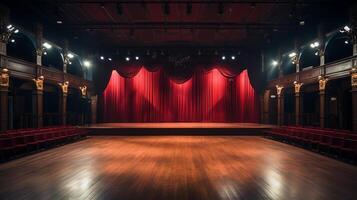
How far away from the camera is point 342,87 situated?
17578 millimetres

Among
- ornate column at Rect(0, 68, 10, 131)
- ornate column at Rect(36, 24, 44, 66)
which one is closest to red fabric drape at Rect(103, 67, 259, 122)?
ornate column at Rect(36, 24, 44, 66)

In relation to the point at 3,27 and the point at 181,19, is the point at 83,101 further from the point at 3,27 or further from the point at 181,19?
the point at 181,19

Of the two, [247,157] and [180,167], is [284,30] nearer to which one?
[247,157]

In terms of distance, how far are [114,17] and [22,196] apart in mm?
11494

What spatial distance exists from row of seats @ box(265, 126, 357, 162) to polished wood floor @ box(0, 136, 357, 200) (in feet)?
2.05

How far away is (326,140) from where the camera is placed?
35.5 feet

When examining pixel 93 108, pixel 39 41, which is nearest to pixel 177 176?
pixel 39 41

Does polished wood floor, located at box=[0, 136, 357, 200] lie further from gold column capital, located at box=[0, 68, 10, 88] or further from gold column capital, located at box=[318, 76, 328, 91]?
gold column capital, located at box=[318, 76, 328, 91]

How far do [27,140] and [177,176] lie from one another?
7125mm

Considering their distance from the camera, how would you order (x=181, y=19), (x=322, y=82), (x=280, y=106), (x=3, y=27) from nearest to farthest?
(x=3, y=27)
(x=322, y=82)
(x=181, y=19)
(x=280, y=106)

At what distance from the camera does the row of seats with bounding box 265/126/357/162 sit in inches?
367

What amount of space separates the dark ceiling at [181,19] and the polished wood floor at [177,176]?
688cm

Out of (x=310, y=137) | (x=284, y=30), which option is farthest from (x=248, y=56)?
(x=310, y=137)

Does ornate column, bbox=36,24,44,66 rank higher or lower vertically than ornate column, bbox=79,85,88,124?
higher
